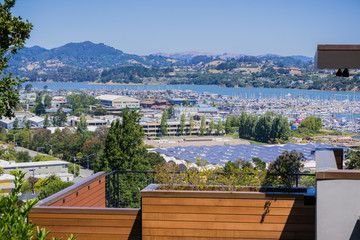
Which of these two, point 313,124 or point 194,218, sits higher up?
point 194,218

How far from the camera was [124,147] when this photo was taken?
11.3 metres

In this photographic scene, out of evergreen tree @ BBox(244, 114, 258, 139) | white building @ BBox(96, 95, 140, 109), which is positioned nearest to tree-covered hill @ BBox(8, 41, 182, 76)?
white building @ BBox(96, 95, 140, 109)

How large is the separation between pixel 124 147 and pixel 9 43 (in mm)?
8835

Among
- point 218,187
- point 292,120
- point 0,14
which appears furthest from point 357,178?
point 292,120

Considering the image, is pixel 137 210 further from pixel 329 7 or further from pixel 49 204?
pixel 329 7

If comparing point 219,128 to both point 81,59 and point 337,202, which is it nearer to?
point 337,202

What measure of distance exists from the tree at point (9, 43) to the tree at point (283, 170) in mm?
1546

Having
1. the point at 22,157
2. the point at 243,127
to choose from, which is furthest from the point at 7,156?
the point at 243,127

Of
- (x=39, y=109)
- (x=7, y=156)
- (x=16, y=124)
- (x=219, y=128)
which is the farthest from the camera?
(x=39, y=109)

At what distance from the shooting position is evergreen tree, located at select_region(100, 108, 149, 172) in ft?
36.5

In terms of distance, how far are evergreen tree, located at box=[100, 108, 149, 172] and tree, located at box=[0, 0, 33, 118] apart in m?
8.52

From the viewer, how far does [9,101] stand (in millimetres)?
2406

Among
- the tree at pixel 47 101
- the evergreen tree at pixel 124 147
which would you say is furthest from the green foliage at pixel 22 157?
the tree at pixel 47 101

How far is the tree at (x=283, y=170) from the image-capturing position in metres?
2.04
